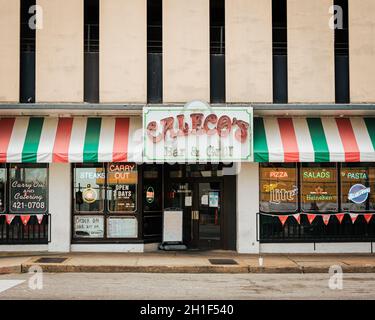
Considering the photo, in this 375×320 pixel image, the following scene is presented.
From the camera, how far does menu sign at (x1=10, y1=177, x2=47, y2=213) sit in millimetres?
17672

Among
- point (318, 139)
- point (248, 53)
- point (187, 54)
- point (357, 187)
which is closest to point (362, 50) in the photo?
point (318, 139)

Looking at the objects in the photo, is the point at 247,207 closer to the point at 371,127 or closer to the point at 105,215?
the point at 105,215

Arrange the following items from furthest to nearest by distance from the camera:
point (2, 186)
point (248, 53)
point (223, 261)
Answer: point (2, 186) → point (248, 53) → point (223, 261)

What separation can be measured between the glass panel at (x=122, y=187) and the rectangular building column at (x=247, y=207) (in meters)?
3.23

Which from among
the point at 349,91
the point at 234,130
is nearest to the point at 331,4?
the point at 349,91

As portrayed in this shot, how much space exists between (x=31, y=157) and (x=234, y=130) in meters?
5.84

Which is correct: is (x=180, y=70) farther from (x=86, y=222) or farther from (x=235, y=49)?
(x=86, y=222)

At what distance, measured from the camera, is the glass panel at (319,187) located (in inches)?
709

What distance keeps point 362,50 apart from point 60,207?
1034 cm

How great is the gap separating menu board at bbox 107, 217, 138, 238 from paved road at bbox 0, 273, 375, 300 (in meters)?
3.59

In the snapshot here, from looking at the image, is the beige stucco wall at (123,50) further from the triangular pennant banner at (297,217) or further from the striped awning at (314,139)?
the triangular pennant banner at (297,217)

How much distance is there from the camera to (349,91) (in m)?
17.8

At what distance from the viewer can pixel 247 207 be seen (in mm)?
17750

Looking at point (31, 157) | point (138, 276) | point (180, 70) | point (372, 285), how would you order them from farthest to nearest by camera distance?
1. point (180, 70)
2. point (31, 157)
3. point (138, 276)
4. point (372, 285)
